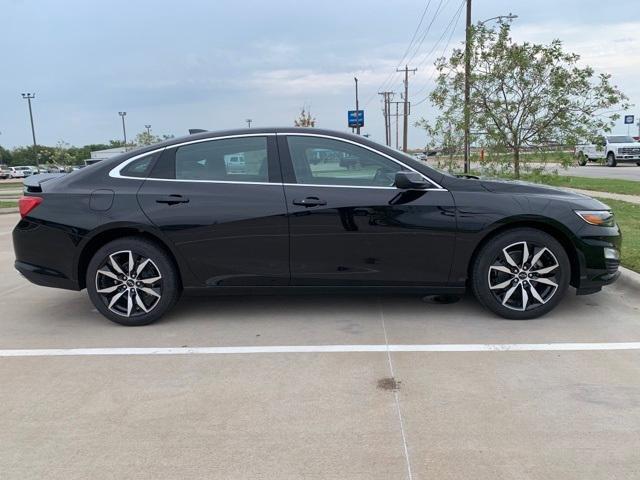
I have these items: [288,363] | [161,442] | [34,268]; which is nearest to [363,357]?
[288,363]

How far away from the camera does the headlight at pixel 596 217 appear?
4.41m

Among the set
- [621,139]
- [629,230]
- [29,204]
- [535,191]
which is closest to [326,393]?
[535,191]

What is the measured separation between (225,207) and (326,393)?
1.85 m

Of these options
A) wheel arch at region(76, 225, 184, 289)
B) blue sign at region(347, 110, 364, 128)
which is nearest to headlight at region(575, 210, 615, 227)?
wheel arch at region(76, 225, 184, 289)

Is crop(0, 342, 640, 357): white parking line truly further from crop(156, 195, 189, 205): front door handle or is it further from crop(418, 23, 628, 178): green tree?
crop(418, 23, 628, 178): green tree

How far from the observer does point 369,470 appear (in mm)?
2529

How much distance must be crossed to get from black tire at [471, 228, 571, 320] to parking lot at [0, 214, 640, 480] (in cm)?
17

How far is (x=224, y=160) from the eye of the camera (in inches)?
179

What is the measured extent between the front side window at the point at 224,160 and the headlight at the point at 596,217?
273 centimetres

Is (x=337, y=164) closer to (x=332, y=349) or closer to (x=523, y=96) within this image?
(x=332, y=349)

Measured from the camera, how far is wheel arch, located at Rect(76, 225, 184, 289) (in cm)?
448

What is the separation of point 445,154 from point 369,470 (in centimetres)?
907

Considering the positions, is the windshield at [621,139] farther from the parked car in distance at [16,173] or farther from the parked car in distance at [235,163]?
the parked car in distance at [16,173]

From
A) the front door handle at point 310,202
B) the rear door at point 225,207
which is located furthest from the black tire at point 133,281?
the front door handle at point 310,202
